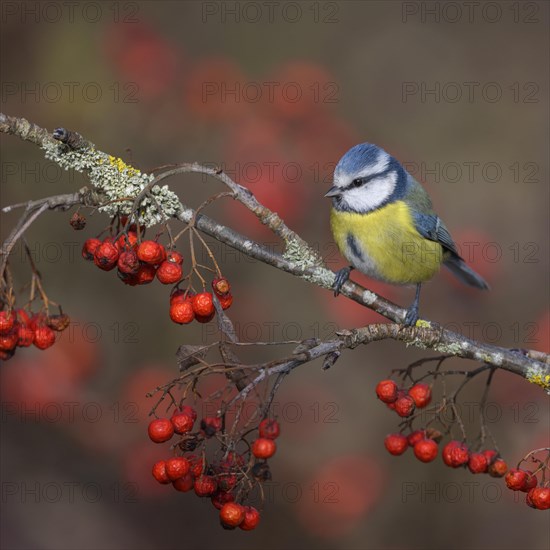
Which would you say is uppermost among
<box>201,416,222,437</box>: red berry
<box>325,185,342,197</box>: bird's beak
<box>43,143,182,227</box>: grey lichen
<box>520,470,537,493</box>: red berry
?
<box>43,143,182,227</box>: grey lichen

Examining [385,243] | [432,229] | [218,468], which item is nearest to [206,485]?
[218,468]

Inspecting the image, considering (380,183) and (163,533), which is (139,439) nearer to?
(163,533)

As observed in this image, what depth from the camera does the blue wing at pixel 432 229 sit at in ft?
10.9

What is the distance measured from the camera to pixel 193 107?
454 centimetres

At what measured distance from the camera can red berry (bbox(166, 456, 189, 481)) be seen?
6.18 feet

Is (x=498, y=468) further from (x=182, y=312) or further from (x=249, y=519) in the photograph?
(x=182, y=312)

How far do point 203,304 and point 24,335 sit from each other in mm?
576

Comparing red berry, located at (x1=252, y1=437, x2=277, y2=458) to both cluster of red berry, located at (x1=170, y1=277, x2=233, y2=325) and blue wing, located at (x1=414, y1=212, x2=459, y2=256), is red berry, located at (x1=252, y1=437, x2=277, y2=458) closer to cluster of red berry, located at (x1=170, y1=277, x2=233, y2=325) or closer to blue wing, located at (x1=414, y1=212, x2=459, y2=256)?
cluster of red berry, located at (x1=170, y1=277, x2=233, y2=325)

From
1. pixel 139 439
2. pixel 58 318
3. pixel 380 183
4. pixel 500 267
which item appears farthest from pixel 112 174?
pixel 500 267

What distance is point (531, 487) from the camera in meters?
2.09

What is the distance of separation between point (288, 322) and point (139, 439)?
1461 mm

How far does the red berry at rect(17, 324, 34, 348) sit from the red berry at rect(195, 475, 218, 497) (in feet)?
2.26

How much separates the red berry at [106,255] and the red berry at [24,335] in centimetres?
38

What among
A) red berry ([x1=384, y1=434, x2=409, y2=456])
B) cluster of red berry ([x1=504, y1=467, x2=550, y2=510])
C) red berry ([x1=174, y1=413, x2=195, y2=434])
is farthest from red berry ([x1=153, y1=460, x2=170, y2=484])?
cluster of red berry ([x1=504, y1=467, x2=550, y2=510])
